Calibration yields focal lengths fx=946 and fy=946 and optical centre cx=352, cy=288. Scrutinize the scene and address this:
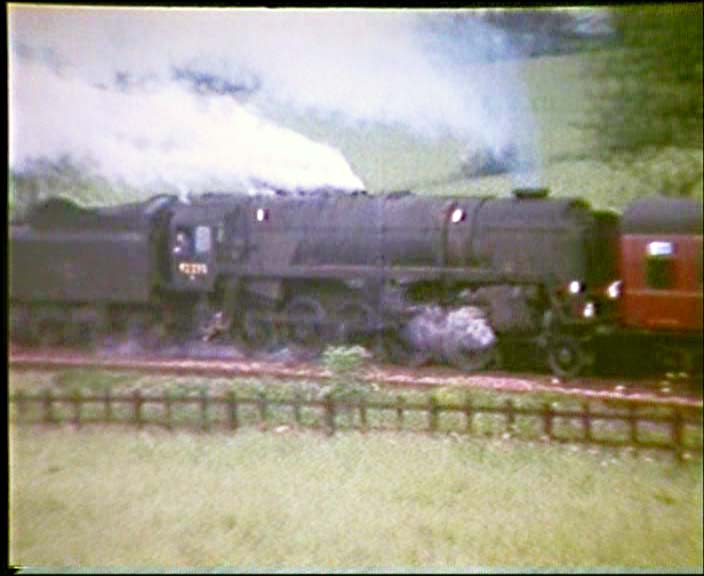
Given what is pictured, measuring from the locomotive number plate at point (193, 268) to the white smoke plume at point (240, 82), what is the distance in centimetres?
38

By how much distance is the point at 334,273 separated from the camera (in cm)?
329

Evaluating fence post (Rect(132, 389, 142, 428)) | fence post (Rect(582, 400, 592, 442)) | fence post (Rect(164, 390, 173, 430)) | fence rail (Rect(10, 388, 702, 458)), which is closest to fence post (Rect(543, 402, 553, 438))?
fence rail (Rect(10, 388, 702, 458))

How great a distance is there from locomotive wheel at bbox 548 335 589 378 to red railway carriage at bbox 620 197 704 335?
0.58ft

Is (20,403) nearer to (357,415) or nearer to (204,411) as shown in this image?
(204,411)

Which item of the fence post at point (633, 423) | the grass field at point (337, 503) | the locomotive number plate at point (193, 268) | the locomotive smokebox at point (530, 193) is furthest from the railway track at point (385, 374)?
the locomotive smokebox at point (530, 193)

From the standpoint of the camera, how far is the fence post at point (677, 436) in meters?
3.09

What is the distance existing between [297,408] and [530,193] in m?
1.07

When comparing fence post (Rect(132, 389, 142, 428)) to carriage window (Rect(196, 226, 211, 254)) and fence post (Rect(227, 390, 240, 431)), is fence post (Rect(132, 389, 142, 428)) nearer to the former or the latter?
fence post (Rect(227, 390, 240, 431))

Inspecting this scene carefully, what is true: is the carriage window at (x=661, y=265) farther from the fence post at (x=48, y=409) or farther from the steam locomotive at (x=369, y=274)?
the fence post at (x=48, y=409)

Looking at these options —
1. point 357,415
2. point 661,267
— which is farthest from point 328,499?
point 661,267

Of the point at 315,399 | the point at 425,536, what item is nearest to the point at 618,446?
the point at 425,536

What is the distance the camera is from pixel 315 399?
3.23m

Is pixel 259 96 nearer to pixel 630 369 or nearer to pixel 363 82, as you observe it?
pixel 363 82

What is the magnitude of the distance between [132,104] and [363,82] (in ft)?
2.58
